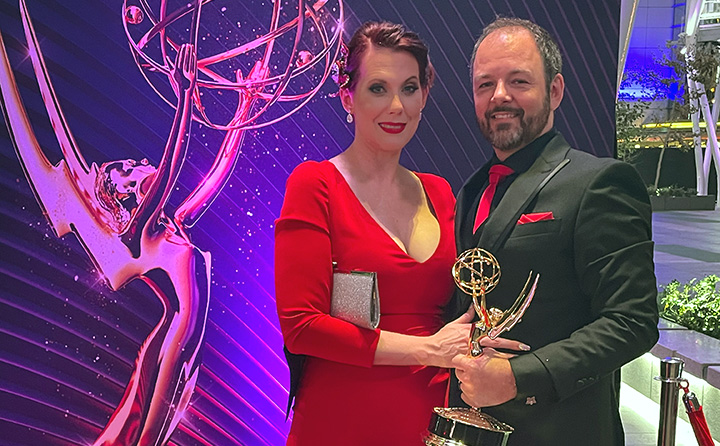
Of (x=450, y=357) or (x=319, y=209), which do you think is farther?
(x=319, y=209)

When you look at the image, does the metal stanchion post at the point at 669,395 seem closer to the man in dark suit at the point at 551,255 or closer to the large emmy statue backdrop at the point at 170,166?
the man in dark suit at the point at 551,255

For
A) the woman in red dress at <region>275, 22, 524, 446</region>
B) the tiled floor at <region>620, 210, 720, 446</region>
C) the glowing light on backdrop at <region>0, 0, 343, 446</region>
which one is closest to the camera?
the woman in red dress at <region>275, 22, 524, 446</region>

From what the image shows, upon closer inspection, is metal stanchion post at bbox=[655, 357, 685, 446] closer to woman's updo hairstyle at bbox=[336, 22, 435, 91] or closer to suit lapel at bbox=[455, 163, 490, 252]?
suit lapel at bbox=[455, 163, 490, 252]

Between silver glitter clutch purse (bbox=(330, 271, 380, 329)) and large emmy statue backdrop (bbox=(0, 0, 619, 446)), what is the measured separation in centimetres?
113

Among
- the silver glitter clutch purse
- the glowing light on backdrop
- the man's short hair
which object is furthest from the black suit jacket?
the glowing light on backdrop

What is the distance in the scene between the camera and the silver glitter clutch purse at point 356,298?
1.89 metres

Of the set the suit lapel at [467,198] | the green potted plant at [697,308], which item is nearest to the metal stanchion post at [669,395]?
the suit lapel at [467,198]

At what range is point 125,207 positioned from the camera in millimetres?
2982

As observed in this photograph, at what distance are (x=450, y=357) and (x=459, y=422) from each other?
343 millimetres

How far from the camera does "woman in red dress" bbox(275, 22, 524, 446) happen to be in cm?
193

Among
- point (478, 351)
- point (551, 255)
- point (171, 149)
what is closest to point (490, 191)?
point (551, 255)

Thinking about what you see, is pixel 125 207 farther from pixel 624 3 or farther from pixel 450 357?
pixel 624 3

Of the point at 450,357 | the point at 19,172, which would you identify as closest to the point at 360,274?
the point at 450,357

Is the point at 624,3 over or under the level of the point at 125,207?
over
